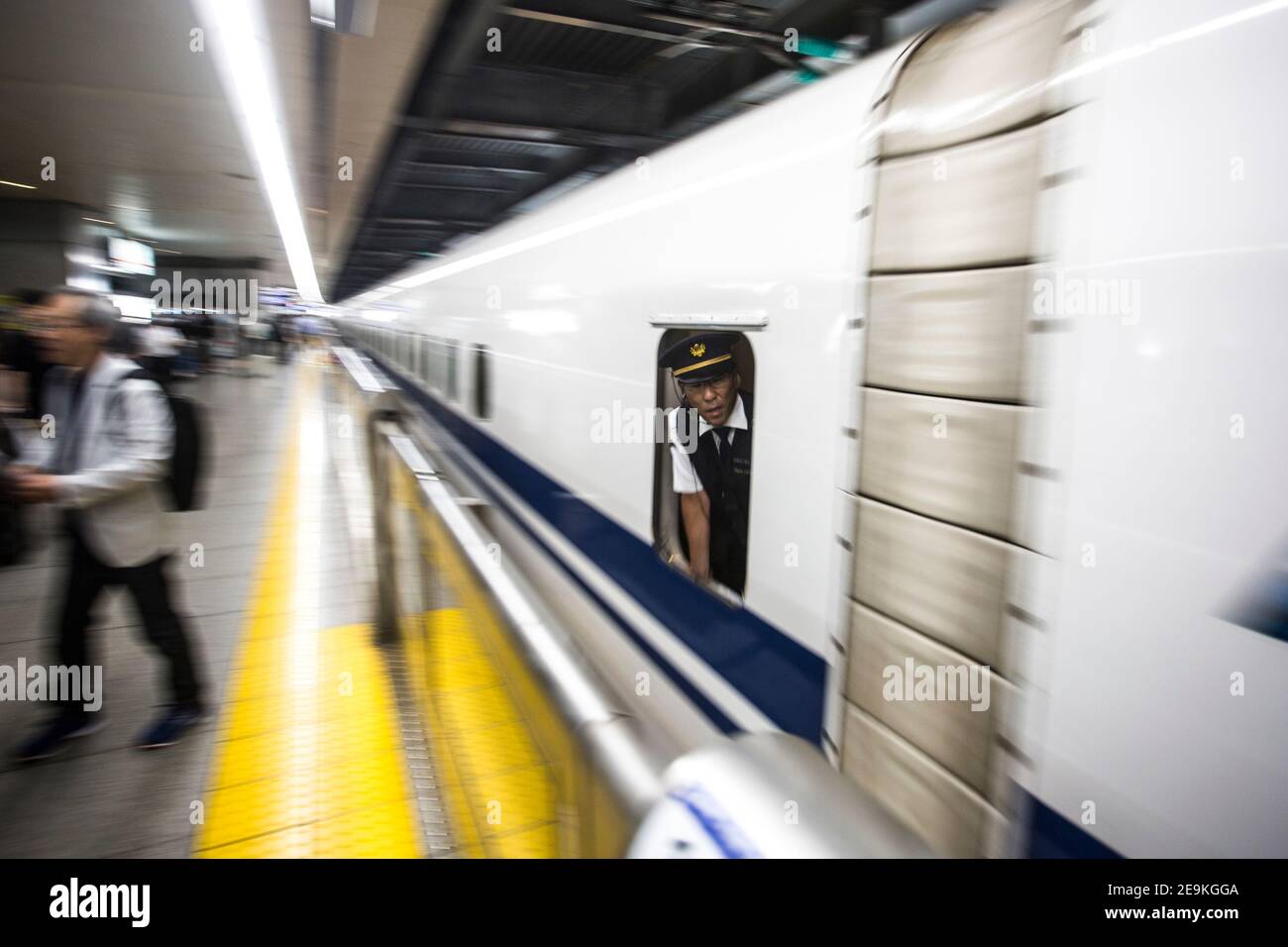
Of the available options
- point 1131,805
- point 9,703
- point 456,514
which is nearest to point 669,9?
point 456,514

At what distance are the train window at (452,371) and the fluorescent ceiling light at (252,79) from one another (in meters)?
2.30

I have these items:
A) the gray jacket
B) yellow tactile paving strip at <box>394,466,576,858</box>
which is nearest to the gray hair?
the gray jacket

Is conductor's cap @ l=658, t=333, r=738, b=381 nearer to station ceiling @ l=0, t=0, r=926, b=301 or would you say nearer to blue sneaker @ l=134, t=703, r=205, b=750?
station ceiling @ l=0, t=0, r=926, b=301

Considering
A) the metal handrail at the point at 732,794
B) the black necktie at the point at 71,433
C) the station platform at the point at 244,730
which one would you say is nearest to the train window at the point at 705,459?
the station platform at the point at 244,730

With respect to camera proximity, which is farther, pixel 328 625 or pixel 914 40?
pixel 328 625

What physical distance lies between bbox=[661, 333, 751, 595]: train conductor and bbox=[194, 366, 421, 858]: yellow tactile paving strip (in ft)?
4.35

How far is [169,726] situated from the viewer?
3.08 meters

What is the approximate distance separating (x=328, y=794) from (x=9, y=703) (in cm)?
165

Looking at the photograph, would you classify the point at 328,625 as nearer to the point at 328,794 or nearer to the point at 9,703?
the point at 9,703

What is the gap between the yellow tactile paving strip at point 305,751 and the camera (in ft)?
8.37

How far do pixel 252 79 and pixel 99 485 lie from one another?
455cm

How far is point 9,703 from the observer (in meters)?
3.34

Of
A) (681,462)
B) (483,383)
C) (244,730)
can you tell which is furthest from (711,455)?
(483,383)

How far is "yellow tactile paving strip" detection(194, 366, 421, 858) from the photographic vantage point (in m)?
2.55
